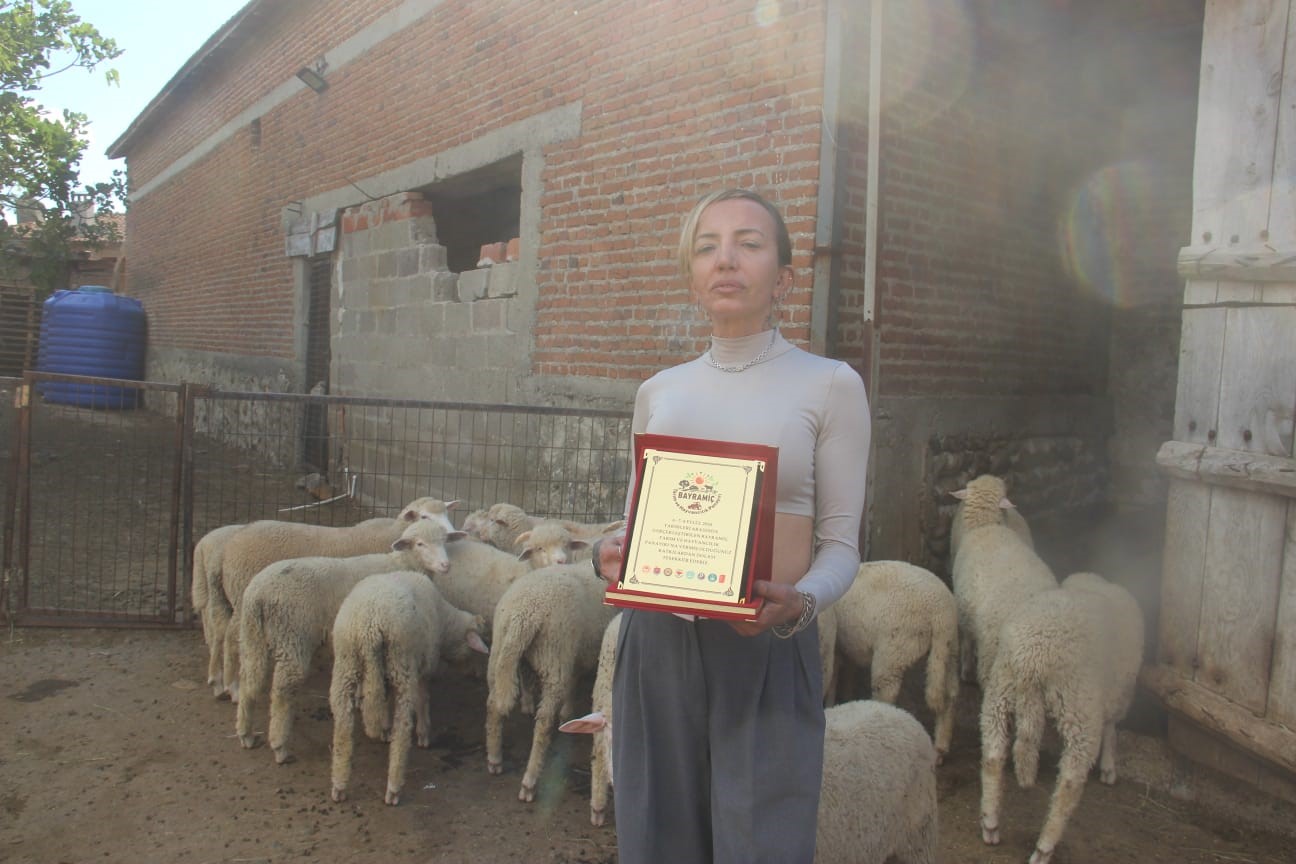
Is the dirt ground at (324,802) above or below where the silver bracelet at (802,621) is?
below

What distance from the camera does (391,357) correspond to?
9992mm

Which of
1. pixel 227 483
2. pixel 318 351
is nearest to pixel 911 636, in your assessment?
pixel 227 483

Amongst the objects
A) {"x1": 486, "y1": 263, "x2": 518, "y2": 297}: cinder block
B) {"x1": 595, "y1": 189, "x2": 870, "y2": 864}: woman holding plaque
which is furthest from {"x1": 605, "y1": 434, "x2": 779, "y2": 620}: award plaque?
{"x1": 486, "y1": 263, "x2": 518, "y2": 297}: cinder block

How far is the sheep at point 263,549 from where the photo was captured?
4.71 m

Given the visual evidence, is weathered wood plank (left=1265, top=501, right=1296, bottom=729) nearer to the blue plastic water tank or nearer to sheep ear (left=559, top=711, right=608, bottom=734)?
sheep ear (left=559, top=711, right=608, bottom=734)

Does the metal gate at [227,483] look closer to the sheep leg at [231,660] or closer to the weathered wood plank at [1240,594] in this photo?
the sheep leg at [231,660]

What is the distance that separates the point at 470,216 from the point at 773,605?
925 cm

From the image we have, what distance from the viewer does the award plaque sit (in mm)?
1671

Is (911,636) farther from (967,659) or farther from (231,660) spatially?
(231,660)

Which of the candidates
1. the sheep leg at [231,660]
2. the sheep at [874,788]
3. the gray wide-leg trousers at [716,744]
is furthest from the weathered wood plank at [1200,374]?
the sheep leg at [231,660]

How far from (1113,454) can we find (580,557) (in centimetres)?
579

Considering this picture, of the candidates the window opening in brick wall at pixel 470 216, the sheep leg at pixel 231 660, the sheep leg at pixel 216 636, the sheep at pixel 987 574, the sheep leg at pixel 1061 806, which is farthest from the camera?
the window opening in brick wall at pixel 470 216

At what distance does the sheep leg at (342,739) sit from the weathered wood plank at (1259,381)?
4019mm

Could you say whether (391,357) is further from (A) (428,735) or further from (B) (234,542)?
(A) (428,735)
